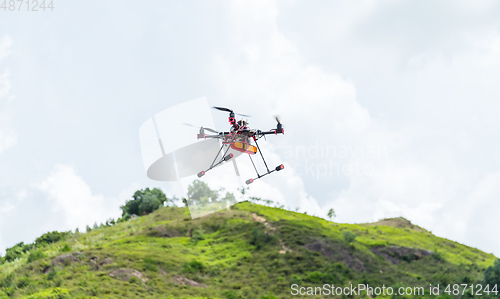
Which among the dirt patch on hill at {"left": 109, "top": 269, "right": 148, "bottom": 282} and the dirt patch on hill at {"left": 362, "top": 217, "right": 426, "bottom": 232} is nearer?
the dirt patch on hill at {"left": 109, "top": 269, "right": 148, "bottom": 282}

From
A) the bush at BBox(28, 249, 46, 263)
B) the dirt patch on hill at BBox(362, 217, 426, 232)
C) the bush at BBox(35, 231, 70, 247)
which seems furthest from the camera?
the dirt patch on hill at BBox(362, 217, 426, 232)

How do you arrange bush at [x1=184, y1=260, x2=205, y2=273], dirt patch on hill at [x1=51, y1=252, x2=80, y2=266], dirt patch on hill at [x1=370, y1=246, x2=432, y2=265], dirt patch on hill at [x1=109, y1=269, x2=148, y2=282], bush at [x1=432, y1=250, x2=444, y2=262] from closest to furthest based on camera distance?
dirt patch on hill at [x1=109, y1=269, x2=148, y2=282] → dirt patch on hill at [x1=51, y1=252, x2=80, y2=266] → bush at [x1=184, y1=260, x2=205, y2=273] → dirt patch on hill at [x1=370, y1=246, x2=432, y2=265] → bush at [x1=432, y1=250, x2=444, y2=262]

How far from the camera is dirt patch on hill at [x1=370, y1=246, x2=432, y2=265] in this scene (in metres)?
40.0

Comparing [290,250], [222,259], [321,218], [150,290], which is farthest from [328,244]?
[150,290]

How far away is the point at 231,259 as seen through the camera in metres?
35.8

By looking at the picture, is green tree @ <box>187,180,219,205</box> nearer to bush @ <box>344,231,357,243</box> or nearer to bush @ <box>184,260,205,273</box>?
bush @ <box>184,260,205,273</box>

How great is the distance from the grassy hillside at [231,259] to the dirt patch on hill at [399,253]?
9cm

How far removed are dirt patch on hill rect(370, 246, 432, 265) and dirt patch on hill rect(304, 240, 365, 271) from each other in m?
4.09

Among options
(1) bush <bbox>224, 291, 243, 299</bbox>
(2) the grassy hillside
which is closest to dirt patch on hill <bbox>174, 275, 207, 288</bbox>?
(2) the grassy hillside

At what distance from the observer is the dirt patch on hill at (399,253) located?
40.0 m

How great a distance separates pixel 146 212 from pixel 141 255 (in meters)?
18.9

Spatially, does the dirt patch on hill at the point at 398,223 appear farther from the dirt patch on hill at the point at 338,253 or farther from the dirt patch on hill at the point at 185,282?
the dirt patch on hill at the point at 185,282

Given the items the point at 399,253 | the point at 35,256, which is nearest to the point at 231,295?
the point at 35,256

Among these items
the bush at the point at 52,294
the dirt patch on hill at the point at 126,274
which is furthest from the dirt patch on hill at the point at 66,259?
the bush at the point at 52,294
